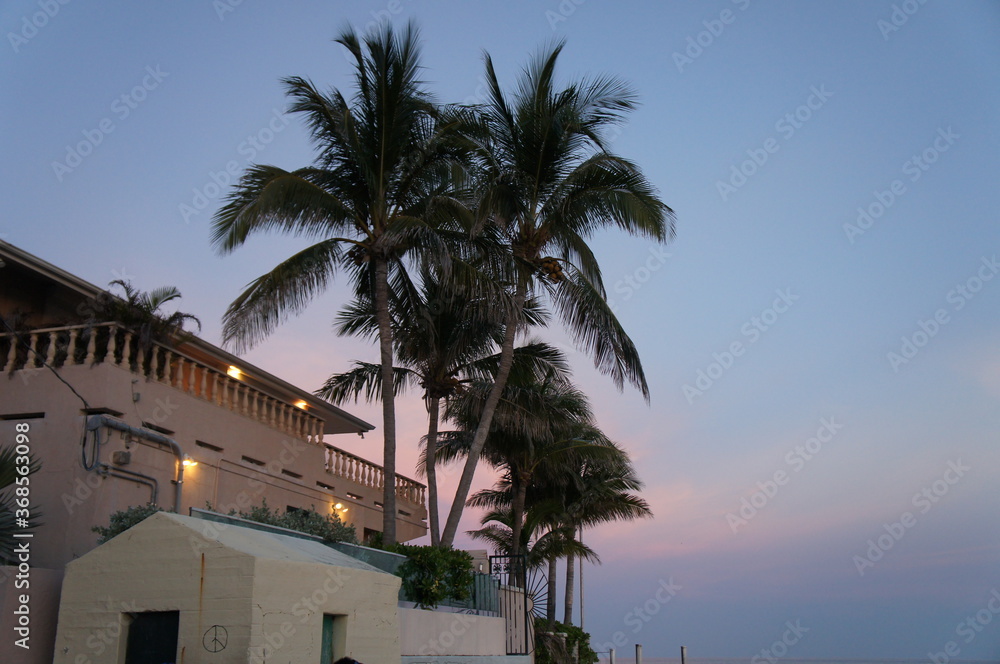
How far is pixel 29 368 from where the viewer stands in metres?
14.3

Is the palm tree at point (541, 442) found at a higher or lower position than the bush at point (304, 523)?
higher

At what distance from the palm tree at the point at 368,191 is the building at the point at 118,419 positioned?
210 centimetres

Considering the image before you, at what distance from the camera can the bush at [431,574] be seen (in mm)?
12586

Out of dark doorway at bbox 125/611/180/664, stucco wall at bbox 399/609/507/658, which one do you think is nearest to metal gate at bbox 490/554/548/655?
stucco wall at bbox 399/609/507/658

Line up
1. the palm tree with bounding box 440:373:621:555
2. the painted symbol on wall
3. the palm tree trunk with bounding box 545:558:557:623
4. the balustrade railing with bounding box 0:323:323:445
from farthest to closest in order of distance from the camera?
1. the palm tree trunk with bounding box 545:558:557:623
2. the palm tree with bounding box 440:373:621:555
3. the balustrade railing with bounding box 0:323:323:445
4. the painted symbol on wall

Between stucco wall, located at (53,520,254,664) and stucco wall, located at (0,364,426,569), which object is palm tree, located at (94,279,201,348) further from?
stucco wall, located at (53,520,254,664)

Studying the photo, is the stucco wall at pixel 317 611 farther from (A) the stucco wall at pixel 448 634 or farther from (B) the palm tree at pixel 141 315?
(B) the palm tree at pixel 141 315

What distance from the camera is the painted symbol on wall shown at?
7.91m

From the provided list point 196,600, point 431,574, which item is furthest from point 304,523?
point 196,600

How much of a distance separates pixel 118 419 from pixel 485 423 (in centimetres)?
670

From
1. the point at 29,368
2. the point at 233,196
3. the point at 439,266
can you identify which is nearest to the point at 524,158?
the point at 439,266

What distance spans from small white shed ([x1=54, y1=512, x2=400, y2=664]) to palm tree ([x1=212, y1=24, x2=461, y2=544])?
7011 millimetres

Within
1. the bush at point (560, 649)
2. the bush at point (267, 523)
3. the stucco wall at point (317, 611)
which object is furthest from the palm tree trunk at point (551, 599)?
the stucco wall at point (317, 611)

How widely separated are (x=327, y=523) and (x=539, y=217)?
313 inches
